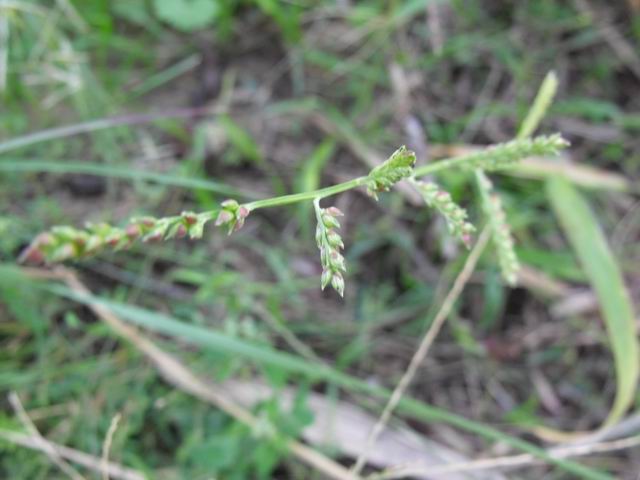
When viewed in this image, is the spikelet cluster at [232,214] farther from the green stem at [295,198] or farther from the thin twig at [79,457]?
the thin twig at [79,457]

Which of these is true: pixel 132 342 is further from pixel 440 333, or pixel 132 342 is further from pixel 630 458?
pixel 630 458

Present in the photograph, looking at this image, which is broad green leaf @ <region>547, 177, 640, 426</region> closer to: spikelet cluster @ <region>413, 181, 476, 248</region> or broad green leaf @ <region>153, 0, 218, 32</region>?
spikelet cluster @ <region>413, 181, 476, 248</region>

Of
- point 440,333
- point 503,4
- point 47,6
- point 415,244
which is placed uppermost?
point 503,4

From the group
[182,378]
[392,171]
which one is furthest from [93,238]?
[182,378]

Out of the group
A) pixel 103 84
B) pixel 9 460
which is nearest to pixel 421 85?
pixel 103 84

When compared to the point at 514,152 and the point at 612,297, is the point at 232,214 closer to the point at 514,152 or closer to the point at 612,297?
the point at 514,152

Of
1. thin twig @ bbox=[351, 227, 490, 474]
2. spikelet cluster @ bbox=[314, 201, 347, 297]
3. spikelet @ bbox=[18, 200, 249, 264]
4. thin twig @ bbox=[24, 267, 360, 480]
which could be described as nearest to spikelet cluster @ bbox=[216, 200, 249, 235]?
spikelet @ bbox=[18, 200, 249, 264]

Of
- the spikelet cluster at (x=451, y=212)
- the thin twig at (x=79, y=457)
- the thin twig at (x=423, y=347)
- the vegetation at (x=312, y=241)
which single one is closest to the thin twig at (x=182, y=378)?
the vegetation at (x=312, y=241)
